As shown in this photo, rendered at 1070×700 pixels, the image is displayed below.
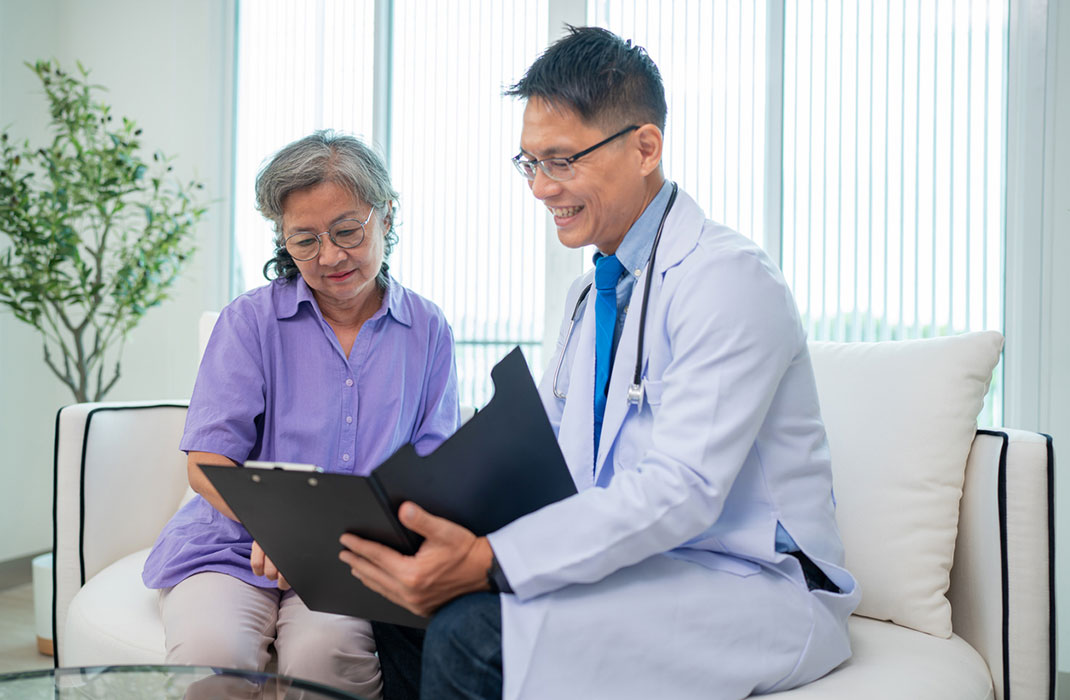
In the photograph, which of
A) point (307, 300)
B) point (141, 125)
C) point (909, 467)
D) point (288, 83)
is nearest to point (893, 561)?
point (909, 467)

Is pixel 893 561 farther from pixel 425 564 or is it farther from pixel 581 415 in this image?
pixel 425 564

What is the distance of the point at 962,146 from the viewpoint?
101 inches

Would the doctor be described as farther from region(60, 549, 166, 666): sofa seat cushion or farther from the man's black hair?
region(60, 549, 166, 666): sofa seat cushion

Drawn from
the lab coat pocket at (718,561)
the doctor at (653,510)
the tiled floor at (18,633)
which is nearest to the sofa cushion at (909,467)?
the doctor at (653,510)

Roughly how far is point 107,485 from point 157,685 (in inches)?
35.1

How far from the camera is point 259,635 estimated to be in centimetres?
139

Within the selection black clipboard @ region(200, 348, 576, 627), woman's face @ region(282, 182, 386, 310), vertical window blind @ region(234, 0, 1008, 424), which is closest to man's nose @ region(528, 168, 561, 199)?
black clipboard @ region(200, 348, 576, 627)

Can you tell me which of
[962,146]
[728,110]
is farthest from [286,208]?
[962,146]

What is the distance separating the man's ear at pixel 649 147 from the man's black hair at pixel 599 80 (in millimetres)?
18

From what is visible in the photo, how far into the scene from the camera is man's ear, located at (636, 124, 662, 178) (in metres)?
1.33

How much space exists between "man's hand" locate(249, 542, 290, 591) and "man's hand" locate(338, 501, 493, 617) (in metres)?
0.34

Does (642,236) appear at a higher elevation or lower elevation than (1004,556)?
higher

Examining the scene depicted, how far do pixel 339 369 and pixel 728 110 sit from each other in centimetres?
176

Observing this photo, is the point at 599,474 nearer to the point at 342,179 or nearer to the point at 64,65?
the point at 342,179
